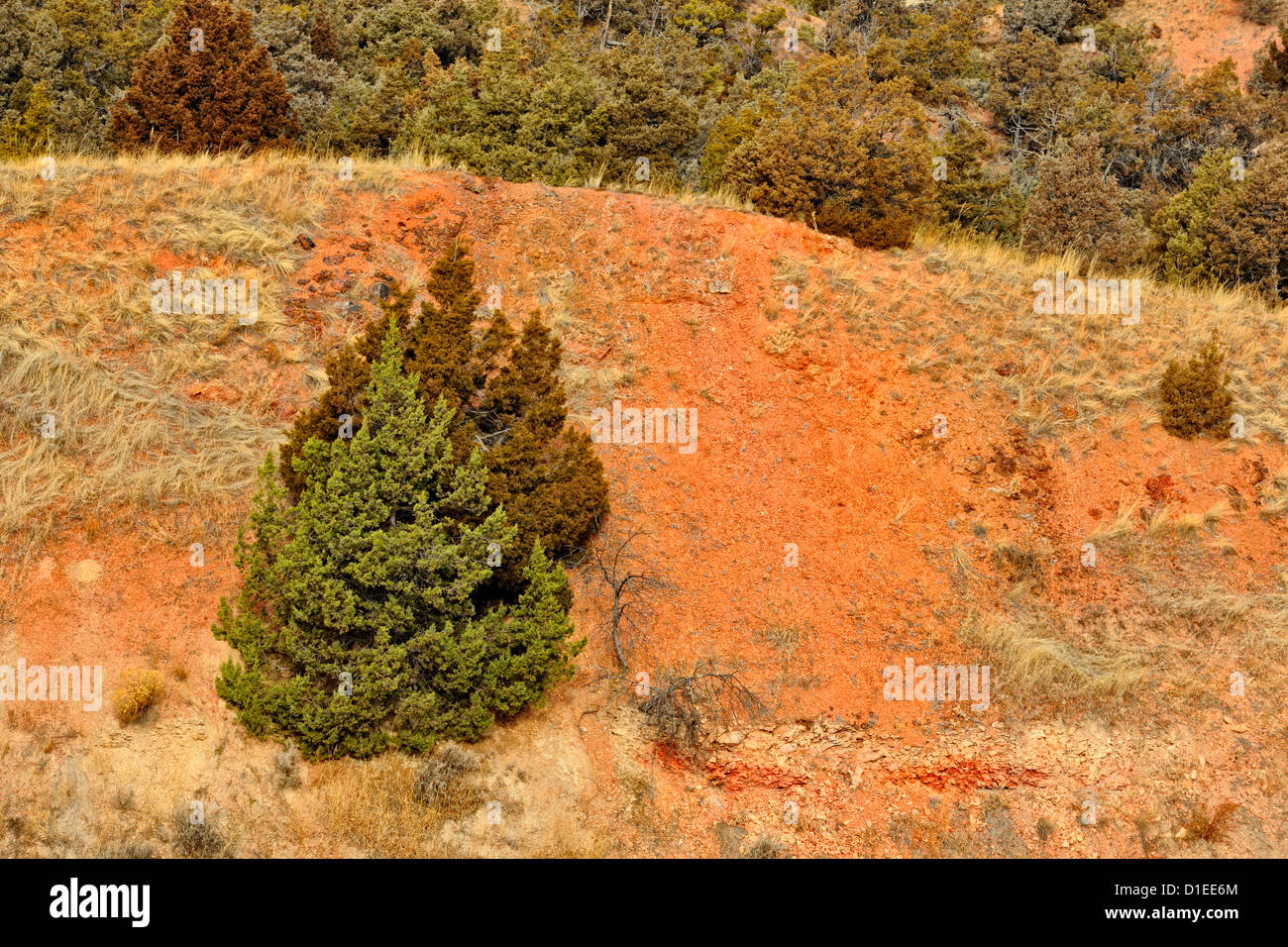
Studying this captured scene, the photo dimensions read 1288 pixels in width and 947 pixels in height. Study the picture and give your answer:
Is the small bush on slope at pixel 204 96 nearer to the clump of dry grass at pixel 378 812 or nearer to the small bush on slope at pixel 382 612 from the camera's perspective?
the small bush on slope at pixel 382 612

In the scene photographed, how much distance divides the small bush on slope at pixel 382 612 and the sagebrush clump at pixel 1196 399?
9.13 meters

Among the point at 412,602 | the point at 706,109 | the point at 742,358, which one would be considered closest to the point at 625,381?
the point at 742,358

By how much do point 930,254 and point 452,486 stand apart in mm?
9358

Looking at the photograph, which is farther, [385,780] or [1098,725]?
A: [1098,725]

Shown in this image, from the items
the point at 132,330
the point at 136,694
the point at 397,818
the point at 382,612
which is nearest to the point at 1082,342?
the point at 382,612

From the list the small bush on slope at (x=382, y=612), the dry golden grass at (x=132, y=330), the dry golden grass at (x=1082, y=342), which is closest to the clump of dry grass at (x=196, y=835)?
the small bush on slope at (x=382, y=612)

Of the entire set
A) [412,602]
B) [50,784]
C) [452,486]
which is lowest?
[50,784]

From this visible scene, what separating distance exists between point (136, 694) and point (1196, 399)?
523 inches

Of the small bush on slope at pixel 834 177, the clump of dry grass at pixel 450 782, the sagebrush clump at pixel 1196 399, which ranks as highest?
the small bush on slope at pixel 834 177

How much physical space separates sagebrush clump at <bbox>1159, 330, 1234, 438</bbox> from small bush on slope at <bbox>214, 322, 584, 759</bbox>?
29.9 ft

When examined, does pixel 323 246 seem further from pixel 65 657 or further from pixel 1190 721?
pixel 1190 721

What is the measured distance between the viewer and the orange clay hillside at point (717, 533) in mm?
10398

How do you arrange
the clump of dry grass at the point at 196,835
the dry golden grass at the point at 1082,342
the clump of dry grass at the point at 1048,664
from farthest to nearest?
1. the dry golden grass at the point at 1082,342
2. the clump of dry grass at the point at 1048,664
3. the clump of dry grass at the point at 196,835

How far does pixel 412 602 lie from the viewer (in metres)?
10.2
